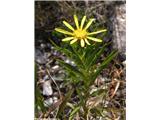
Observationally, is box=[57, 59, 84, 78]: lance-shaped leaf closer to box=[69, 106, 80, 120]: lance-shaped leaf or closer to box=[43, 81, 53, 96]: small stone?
box=[69, 106, 80, 120]: lance-shaped leaf

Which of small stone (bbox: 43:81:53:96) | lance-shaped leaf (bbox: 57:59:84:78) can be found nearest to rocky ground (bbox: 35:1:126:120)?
small stone (bbox: 43:81:53:96)

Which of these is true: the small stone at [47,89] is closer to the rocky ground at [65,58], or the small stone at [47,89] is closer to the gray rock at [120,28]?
the rocky ground at [65,58]

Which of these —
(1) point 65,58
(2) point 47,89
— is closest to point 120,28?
(1) point 65,58

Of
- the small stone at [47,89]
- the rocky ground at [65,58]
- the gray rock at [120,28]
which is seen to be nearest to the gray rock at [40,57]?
the rocky ground at [65,58]

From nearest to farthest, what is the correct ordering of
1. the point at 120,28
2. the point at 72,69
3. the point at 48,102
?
the point at 72,69, the point at 48,102, the point at 120,28

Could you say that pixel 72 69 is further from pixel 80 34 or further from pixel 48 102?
pixel 48 102
